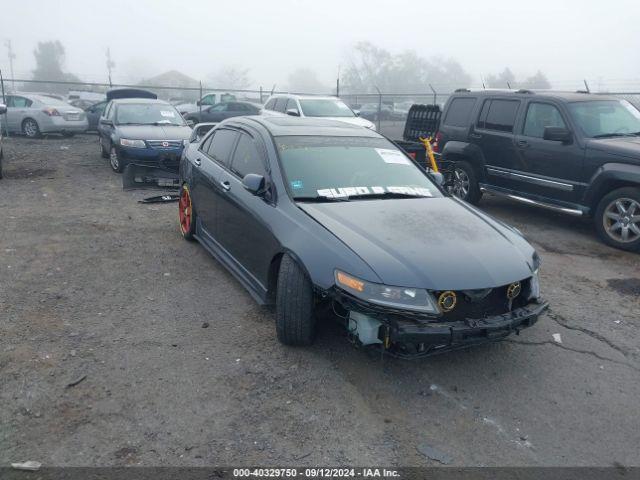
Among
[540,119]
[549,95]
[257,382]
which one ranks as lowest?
[257,382]

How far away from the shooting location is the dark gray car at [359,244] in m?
3.56

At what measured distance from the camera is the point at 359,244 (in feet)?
12.5

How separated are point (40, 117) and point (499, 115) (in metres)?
14.7

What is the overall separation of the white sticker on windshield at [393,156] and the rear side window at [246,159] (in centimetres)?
116

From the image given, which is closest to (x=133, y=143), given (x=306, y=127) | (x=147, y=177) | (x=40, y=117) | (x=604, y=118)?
(x=147, y=177)

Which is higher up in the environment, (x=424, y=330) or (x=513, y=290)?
(x=513, y=290)

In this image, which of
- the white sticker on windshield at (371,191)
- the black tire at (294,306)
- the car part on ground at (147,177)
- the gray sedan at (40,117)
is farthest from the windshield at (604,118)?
the gray sedan at (40,117)

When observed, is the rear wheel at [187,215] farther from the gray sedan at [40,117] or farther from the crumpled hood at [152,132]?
the gray sedan at [40,117]

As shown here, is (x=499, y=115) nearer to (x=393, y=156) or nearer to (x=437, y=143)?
(x=437, y=143)

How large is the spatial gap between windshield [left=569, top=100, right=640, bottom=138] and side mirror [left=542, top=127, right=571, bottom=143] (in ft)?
0.81

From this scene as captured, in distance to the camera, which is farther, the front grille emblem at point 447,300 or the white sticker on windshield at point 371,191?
the white sticker on windshield at point 371,191

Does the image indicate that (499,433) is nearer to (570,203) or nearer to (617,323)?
(617,323)

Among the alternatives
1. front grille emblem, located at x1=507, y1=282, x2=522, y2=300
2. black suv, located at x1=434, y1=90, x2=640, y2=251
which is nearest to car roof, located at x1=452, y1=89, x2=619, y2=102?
black suv, located at x1=434, y1=90, x2=640, y2=251

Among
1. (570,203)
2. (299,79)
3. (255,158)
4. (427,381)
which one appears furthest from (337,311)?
(299,79)
